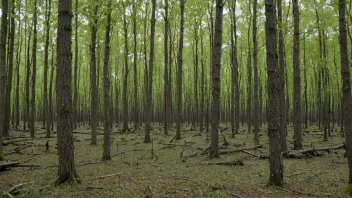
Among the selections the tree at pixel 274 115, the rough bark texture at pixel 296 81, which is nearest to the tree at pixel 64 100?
the tree at pixel 274 115

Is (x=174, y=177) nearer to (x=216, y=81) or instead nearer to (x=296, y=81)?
(x=216, y=81)

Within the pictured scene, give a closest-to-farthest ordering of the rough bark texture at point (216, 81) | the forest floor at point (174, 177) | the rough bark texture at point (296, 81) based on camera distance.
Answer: the forest floor at point (174, 177)
the rough bark texture at point (216, 81)
the rough bark texture at point (296, 81)

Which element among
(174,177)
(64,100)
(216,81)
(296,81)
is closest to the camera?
(64,100)

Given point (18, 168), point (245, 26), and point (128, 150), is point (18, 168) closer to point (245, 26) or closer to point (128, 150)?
point (128, 150)

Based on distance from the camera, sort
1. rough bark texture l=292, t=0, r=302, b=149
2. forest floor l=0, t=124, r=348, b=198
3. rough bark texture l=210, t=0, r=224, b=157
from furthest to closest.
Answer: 1. rough bark texture l=292, t=0, r=302, b=149
2. rough bark texture l=210, t=0, r=224, b=157
3. forest floor l=0, t=124, r=348, b=198

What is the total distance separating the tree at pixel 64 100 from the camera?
5.26 metres

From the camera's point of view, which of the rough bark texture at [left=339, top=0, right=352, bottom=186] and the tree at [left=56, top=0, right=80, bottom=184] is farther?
the tree at [left=56, top=0, right=80, bottom=184]

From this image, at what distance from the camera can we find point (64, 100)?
5.27 m

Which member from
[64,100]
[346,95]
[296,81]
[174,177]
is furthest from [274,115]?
[296,81]

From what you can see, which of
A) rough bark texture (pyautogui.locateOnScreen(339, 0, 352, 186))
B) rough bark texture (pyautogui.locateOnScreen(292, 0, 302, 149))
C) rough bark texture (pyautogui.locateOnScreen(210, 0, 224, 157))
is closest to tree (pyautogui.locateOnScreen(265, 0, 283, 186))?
rough bark texture (pyautogui.locateOnScreen(339, 0, 352, 186))

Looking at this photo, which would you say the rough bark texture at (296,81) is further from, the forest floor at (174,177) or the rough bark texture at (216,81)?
the rough bark texture at (216,81)

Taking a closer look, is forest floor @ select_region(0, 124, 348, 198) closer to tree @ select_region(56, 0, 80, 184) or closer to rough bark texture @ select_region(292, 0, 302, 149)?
tree @ select_region(56, 0, 80, 184)

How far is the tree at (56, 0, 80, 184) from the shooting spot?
526cm

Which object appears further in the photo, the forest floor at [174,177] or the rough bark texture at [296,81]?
the rough bark texture at [296,81]
